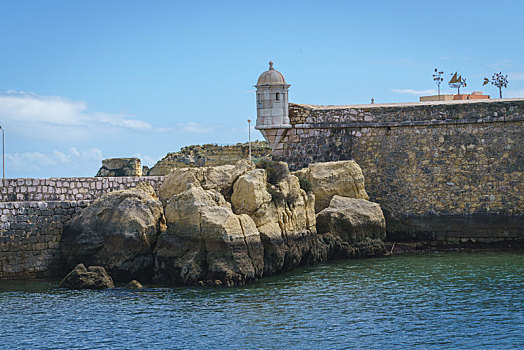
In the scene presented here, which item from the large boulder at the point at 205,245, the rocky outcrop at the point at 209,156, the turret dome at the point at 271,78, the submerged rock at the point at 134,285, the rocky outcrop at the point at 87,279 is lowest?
the submerged rock at the point at 134,285

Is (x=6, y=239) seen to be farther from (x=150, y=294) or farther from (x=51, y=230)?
(x=150, y=294)

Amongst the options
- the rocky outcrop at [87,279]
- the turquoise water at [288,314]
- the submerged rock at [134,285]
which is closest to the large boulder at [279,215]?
the turquoise water at [288,314]

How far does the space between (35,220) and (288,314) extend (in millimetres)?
6938

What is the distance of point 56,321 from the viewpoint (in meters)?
15.7

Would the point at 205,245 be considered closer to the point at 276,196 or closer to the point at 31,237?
the point at 276,196

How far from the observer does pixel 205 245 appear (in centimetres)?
1894

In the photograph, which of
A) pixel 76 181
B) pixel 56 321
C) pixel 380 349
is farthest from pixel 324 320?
pixel 76 181

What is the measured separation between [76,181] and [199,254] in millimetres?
4516

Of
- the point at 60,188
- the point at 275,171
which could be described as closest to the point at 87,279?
the point at 60,188

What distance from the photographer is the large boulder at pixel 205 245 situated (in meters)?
18.7

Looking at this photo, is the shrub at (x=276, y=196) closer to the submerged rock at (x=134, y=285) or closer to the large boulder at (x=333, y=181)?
the large boulder at (x=333, y=181)

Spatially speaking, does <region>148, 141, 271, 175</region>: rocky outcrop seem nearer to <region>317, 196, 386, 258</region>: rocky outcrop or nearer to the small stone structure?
the small stone structure

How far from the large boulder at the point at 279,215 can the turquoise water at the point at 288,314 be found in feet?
2.38

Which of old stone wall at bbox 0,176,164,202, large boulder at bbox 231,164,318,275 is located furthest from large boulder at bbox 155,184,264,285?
old stone wall at bbox 0,176,164,202
